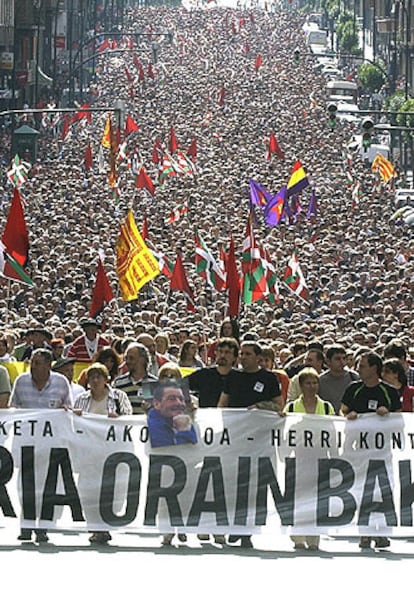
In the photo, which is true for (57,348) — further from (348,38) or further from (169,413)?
(348,38)

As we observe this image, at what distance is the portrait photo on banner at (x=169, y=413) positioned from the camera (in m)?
14.0

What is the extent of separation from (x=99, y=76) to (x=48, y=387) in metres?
103

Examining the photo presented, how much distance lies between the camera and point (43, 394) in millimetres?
14391

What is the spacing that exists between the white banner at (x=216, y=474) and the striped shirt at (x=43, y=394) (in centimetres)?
21

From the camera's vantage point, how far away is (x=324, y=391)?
51.1 ft

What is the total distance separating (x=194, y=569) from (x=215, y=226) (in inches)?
1057

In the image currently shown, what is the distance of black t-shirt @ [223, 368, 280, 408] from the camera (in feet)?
47.0

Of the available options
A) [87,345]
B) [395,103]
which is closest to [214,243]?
[87,345]

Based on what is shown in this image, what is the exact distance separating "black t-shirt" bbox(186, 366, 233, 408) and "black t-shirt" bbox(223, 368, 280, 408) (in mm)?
262

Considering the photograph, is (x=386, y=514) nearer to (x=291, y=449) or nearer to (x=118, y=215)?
(x=291, y=449)

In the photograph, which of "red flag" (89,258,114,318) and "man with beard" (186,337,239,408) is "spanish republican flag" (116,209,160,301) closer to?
"red flag" (89,258,114,318)

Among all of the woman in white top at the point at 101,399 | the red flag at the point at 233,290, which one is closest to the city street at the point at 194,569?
the woman in white top at the point at 101,399

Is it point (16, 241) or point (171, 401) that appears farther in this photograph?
point (16, 241)

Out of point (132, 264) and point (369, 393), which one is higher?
point (132, 264)
